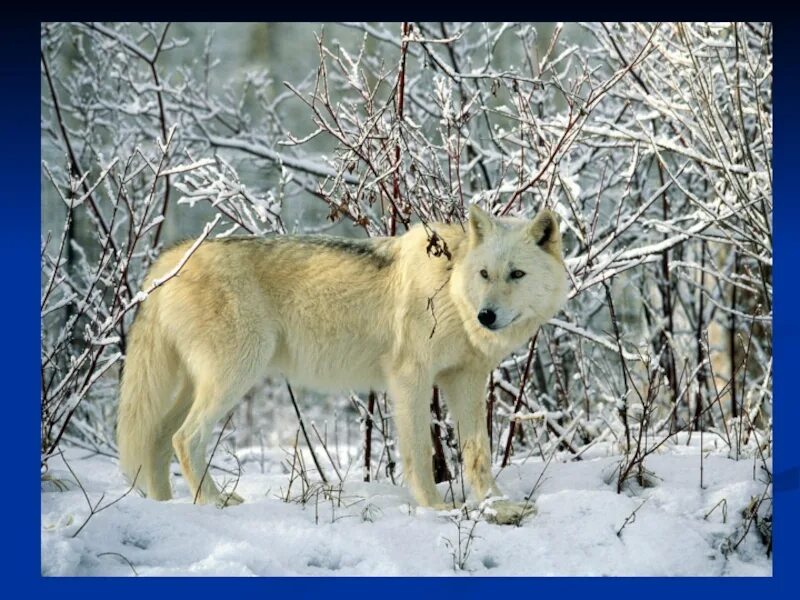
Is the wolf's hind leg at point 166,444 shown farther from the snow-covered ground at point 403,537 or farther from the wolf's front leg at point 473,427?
the wolf's front leg at point 473,427

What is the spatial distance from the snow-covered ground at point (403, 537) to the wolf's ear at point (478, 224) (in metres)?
1.30

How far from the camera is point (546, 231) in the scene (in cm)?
472

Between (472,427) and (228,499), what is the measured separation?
1267 mm

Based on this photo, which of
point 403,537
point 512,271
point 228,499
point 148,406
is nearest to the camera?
point 403,537

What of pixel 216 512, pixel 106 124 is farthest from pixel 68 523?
pixel 106 124

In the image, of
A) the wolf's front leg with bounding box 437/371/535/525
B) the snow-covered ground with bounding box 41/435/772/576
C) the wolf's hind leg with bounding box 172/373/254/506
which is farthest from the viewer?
the wolf's front leg with bounding box 437/371/535/525

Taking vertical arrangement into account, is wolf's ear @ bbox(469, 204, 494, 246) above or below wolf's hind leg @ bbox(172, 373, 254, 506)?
above

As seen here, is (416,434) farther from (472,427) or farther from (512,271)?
(512,271)

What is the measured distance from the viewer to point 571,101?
5.26 m

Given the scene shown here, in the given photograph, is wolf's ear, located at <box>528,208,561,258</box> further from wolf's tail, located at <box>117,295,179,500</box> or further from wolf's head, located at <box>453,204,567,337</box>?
wolf's tail, located at <box>117,295,179,500</box>

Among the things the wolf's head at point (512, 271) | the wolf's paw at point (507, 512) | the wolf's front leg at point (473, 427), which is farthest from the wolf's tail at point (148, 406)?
the wolf's paw at point (507, 512)

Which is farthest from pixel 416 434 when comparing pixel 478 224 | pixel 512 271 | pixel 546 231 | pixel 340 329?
pixel 546 231

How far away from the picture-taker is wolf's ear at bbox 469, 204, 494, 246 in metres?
4.68

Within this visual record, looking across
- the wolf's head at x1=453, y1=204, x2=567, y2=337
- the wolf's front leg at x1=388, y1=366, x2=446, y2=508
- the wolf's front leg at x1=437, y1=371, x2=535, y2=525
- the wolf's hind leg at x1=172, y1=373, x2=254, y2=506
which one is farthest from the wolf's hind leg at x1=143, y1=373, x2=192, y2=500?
the wolf's head at x1=453, y1=204, x2=567, y2=337
